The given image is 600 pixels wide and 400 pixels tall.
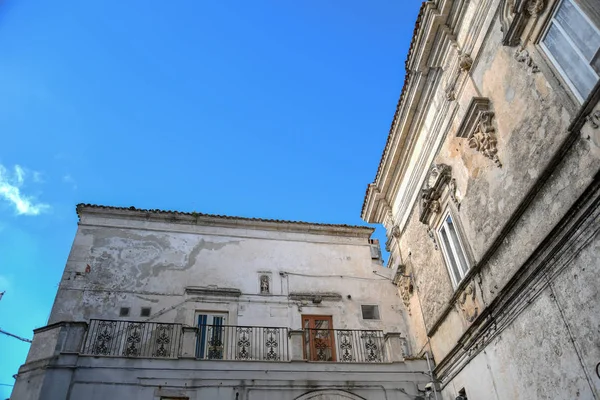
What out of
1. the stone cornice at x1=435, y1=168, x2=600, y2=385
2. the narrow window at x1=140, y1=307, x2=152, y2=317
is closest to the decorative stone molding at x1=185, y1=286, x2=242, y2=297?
the narrow window at x1=140, y1=307, x2=152, y2=317

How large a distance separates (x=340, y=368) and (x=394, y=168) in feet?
18.1

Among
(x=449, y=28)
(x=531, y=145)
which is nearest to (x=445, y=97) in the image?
(x=449, y=28)

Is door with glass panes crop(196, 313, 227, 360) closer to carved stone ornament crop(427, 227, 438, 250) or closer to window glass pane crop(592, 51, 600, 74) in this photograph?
carved stone ornament crop(427, 227, 438, 250)

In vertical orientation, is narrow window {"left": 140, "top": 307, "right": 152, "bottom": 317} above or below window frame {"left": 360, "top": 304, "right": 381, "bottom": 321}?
below

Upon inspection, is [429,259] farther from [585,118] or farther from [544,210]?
[585,118]

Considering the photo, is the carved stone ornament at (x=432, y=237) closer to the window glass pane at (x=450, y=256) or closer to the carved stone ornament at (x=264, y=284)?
the window glass pane at (x=450, y=256)

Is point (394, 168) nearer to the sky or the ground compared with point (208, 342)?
nearer to the sky

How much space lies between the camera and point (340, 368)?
10.1 m

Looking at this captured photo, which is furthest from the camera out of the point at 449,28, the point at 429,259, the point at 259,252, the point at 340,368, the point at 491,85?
the point at 259,252

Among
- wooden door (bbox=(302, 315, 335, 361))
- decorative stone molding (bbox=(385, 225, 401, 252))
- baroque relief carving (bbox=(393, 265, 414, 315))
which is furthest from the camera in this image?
decorative stone molding (bbox=(385, 225, 401, 252))

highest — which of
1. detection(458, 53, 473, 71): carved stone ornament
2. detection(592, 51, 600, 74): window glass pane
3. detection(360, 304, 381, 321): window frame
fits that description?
detection(458, 53, 473, 71): carved stone ornament

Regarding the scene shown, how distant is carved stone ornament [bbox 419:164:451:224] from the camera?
9.72m

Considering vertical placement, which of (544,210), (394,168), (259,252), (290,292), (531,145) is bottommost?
(544,210)

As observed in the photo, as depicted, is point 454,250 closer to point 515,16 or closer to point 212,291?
point 515,16
